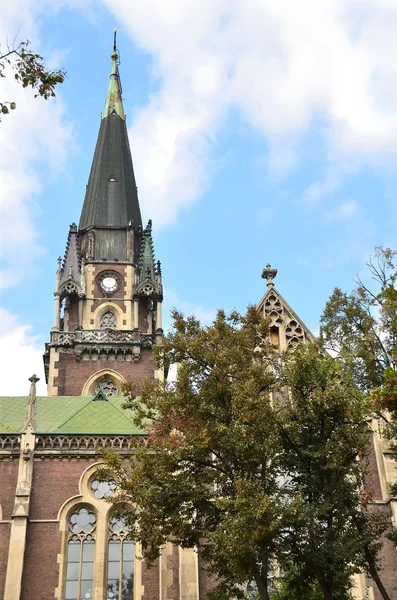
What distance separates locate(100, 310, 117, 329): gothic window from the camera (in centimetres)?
4733

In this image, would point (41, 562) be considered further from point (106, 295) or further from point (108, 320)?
point (106, 295)

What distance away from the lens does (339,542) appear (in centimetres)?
1908

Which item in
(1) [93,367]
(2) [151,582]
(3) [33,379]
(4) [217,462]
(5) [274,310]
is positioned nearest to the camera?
(4) [217,462]

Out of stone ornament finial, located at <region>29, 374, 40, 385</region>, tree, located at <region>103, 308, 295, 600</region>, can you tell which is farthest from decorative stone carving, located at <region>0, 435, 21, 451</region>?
tree, located at <region>103, 308, 295, 600</region>

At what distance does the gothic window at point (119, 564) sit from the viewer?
88.7 feet

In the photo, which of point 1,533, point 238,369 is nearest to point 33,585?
point 1,533

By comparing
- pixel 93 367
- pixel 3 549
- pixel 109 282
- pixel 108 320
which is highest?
pixel 109 282

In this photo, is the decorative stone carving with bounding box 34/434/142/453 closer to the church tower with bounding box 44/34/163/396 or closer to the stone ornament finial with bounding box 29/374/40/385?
the stone ornament finial with bounding box 29/374/40/385

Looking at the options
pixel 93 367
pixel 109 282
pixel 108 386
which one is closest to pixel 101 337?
pixel 93 367

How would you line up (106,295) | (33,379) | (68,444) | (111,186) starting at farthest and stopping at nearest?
(111,186), (106,295), (33,379), (68,444)

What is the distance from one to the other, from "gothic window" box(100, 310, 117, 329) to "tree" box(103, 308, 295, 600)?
25446 millimetres

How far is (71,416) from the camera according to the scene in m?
31.6

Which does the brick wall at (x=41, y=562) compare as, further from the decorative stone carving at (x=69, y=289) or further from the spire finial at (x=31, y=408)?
the decorative stone carving at (x=69, y=289)

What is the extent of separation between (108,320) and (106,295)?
1.80 m
